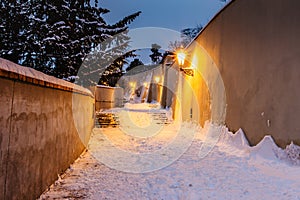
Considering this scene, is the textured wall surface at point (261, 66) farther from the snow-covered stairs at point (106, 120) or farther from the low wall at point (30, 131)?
the snow-covered stairs at point (106, 120)

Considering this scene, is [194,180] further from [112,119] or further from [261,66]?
[112,119]

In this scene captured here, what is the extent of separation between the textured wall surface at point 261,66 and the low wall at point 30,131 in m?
3.29

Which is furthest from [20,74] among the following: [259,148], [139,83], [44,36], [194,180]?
[139,83]

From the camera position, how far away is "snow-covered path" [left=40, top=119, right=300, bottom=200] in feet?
9.03

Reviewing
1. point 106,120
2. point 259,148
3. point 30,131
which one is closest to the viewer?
point 30,131

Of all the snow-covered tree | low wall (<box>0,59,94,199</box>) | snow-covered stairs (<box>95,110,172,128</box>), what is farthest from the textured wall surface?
the snow-covered tree

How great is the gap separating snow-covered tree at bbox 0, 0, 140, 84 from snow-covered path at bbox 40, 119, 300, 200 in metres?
6.98

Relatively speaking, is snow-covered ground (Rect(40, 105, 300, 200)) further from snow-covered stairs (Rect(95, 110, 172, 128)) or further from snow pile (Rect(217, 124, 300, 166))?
snow-covered stairs (Rect(95, 110, 172, 128))

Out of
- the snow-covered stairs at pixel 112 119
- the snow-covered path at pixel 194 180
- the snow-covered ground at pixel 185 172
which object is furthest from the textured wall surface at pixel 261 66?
the snow-covered stairs at pixel 112 119

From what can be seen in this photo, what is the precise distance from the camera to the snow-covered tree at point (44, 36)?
10.1m

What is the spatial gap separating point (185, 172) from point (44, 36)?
869 centimetres

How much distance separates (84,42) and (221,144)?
7953 millimetres

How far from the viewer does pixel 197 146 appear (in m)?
5.70

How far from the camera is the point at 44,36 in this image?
32.9ft
